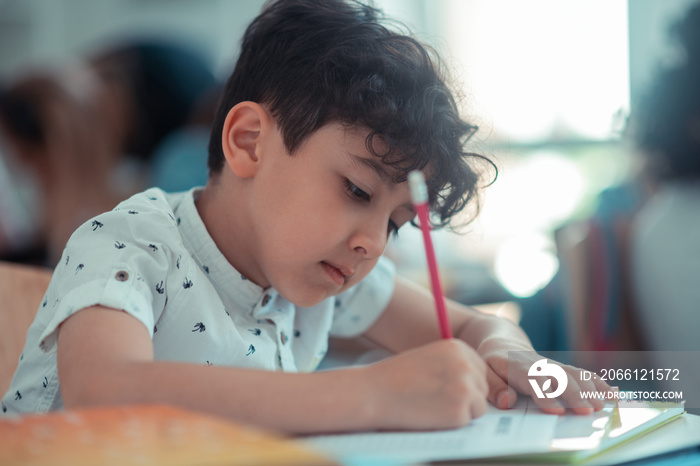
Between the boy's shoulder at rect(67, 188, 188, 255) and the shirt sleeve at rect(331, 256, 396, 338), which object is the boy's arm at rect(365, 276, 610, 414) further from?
the boy's shoulder at rect(67, 188, 188, 255)

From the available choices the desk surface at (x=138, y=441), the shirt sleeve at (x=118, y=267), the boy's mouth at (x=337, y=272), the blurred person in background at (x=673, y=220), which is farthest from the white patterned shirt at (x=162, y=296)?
the blurred person in background at (x=673, y=220)

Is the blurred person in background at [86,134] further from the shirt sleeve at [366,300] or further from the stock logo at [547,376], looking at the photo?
the stock logo at [547,376]

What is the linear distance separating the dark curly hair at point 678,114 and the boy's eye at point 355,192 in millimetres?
1121

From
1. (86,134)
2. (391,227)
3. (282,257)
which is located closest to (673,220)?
(391,227)

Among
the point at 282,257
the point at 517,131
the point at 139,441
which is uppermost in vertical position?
the point at 139,441

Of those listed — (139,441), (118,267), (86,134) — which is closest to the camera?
(139,441)

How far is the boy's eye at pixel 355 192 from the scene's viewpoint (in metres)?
0.72

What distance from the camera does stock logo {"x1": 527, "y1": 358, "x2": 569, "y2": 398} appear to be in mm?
636

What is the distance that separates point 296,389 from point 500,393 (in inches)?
9.6

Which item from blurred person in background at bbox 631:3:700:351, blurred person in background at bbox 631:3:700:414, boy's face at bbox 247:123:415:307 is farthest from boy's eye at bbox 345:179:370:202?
blurred person in background at bbox 631:3:700:351

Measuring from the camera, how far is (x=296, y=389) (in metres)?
0.49

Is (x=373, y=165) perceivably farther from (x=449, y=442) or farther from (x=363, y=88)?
(x=449, y=442)

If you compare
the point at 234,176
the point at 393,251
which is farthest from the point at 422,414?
the point at 393,251

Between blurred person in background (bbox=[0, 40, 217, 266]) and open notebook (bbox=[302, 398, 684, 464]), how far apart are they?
4.95 feet
